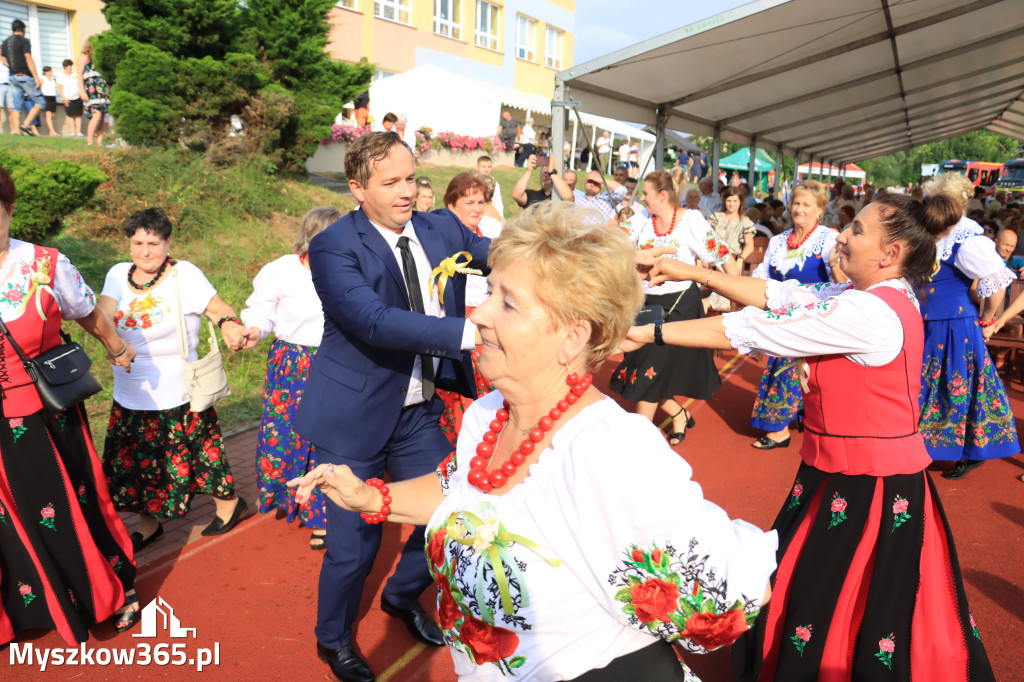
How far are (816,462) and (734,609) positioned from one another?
1404 mm

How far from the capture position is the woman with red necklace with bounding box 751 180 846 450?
571 centimetres

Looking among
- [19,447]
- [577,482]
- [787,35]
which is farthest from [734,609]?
[787,35]

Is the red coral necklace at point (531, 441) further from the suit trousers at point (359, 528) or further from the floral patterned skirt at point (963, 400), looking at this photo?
the floral patterned skirt at point (963, 400)

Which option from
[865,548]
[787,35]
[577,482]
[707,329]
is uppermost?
[787,35]

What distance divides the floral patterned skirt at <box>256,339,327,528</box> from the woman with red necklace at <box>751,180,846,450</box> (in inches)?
140

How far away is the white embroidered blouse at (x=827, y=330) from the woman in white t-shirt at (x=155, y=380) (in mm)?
2846

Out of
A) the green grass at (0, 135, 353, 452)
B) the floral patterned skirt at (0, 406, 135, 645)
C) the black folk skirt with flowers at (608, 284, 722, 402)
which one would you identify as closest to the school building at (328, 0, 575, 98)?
the green grass at (0, 135, 353, 452)

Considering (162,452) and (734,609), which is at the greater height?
(734,609)

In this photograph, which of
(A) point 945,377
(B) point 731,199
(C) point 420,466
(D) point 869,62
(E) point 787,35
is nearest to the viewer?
(C) point 420,466

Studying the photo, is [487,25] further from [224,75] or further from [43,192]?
[43,192]

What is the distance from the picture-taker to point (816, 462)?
9.03 feet

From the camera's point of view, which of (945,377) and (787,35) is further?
(787,35)

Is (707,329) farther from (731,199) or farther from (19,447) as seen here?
(731,199)

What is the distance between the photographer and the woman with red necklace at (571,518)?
4.94 ft
